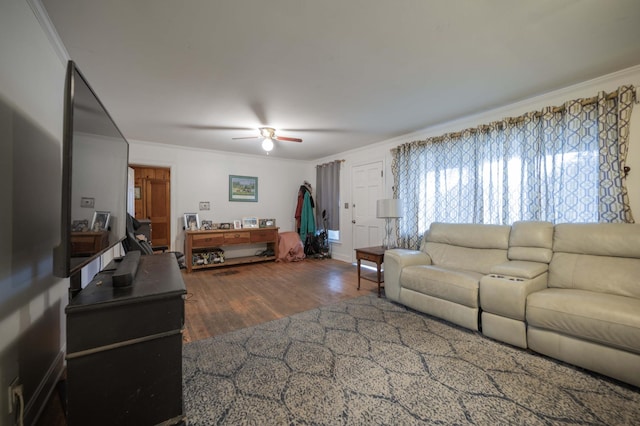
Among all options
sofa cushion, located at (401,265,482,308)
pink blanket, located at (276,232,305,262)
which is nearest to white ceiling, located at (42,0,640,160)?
sofa cushion, located at (401,265,482,308)

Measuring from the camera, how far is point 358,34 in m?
1.71

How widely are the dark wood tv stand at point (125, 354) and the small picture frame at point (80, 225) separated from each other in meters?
0.29

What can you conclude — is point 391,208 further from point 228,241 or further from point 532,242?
point 228,241

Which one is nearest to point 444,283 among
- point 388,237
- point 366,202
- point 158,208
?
point 388,237

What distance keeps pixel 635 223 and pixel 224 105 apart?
401 cm

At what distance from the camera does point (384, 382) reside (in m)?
1.61

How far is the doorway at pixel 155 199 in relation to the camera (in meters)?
4.74

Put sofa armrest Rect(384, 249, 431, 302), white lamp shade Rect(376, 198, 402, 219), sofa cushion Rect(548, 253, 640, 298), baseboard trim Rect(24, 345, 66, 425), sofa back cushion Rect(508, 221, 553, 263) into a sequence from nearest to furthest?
baseboard trim Rect(24, 345, 66, 425), sofa cushion Rect(548, 253, 640, 298), sofa back cushion Rect(508, 221, 553, 263), sofa armrest Rect(384, 249, 431, 302), white lamp shade Rect(376, 198, 402, 219)

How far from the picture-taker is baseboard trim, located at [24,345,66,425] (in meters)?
1.25

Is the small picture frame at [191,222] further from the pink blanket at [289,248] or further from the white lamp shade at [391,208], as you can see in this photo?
the white lamp shade at [391,208]

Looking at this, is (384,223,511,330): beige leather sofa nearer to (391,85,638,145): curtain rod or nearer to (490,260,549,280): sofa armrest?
(490,260,549,280): sofa armrest

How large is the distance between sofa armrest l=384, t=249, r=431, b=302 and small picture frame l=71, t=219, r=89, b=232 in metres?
2.67

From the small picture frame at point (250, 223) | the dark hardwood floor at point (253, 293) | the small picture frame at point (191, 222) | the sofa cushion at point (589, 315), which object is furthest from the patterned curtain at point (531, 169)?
the small picture frame at point (191, 222)

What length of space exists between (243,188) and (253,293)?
8.90ft
